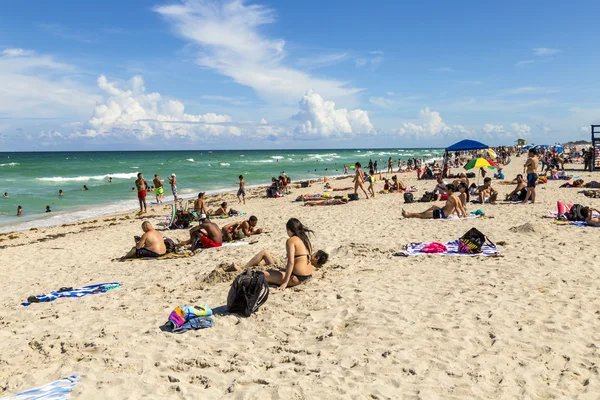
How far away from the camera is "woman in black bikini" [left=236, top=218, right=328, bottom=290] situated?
5938mm

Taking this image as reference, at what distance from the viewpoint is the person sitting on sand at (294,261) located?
234 inches

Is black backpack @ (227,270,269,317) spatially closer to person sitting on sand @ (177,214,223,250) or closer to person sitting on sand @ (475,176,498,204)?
person sitting on sand @ (177,214,223,250)

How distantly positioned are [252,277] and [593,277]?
15.6ft

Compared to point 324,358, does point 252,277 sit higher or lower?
higher

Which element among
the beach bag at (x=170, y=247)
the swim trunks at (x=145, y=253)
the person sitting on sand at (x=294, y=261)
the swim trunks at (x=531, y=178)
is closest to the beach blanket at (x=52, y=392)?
the person sitting on sand at (x=294, y=261)

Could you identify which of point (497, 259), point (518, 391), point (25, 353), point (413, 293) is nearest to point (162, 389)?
point (25, 353)

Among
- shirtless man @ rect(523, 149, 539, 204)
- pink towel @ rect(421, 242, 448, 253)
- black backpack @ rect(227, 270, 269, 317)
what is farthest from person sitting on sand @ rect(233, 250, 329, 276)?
shirtless man @ rect(523, 149, 539, 204)

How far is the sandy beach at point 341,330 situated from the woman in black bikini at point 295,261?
9.8 inches

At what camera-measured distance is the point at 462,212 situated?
462 inches

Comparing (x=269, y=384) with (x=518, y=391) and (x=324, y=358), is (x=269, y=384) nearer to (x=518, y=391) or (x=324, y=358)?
(x=324, y=358)

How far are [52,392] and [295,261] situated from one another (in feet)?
11.1

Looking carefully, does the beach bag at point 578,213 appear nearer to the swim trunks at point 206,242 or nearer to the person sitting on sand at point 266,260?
the person sitting on sand at point 266,260

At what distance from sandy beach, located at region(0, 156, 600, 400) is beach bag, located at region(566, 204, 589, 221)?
1940mm

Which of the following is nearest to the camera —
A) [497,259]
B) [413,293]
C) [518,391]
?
[518,391]
